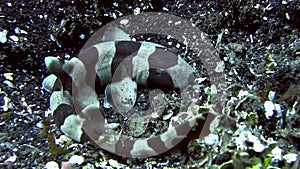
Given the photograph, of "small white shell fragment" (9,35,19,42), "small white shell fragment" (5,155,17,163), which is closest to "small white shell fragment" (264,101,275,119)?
"small white shell fragment" (5,155,17,163)

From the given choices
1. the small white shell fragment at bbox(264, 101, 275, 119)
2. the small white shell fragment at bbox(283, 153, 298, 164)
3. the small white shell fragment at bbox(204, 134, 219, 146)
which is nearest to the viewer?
the small white shell fragment at bbox(283, 153, 298, 164)

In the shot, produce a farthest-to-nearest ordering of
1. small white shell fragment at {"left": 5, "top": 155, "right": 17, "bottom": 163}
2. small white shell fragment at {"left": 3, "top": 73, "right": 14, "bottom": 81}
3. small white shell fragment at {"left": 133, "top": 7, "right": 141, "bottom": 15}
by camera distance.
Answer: small white shell fragment at {"left": 133, "top": 7, "right": 141, "bottom": 15}
small white shell fragment at {"left": 3, "top": 73, "right": 14, "bottom": 81}
small white shell fragment at {"left": 5, "top": 155, "right": 17, "bottom": 163}

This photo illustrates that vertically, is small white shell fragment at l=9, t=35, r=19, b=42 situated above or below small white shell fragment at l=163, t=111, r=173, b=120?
above

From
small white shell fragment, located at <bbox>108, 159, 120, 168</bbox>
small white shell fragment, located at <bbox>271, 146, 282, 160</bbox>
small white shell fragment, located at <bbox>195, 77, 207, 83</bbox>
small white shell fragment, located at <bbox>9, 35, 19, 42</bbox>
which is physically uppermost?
→ small white shell fragment, located at <bbox>9, 35, 19, 42</bbox>

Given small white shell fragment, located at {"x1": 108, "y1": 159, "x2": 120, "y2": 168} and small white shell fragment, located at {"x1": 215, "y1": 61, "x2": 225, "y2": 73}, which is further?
small white shell fragment, located at {"x1": 215, "y1": 61, "x2": 225, "y2": 73}

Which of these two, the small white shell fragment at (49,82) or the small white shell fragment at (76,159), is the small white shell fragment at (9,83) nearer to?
the small white shell fragment at (49,82)

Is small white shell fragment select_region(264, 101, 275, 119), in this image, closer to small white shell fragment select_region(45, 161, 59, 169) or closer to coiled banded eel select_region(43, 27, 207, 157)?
coiled banded eel select_region(43, 27, 207, 157)

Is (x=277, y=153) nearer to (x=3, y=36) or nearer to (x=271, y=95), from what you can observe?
(x=271, y=95)

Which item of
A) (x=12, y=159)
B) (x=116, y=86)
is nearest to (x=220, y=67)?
(x=116, y=86)

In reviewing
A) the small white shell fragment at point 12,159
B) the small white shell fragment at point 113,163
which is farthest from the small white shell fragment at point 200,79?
the small white shell fragment at point 12,159

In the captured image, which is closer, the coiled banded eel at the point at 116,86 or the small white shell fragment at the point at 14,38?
the coiled banded eel at the point at 116,86
